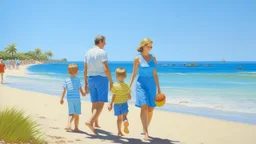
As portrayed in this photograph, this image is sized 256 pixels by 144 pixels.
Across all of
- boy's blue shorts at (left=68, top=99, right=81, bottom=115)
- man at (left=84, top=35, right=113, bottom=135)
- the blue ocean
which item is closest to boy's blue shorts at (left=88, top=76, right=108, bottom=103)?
man at (left=84, top=35, right=113, bottom=135)

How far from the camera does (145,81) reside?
5516 millimetres

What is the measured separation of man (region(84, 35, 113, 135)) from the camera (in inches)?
223

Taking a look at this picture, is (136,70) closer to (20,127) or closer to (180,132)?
(180,132)

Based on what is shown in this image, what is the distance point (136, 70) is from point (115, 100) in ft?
2.04

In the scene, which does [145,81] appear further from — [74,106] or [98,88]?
[74,106]

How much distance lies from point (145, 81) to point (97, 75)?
2.80 feet

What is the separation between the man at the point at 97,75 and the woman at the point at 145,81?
1.76 ft

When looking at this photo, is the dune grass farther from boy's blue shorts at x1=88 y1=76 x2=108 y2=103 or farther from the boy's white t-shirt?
the boy's white t-shirt

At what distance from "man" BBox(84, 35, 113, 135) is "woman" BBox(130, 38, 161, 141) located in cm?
A: 54

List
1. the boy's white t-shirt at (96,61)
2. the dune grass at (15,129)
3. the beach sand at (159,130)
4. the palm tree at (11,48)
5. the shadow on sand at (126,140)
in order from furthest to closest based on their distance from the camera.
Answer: the palm tree at (11,48) < the boy's white t-shirt at (96,61) < the beach sand at (159,130) < the shadow on sand at (126,140) < the dune grass at (15,129)

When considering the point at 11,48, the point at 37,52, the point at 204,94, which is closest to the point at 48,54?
the point at 37,52

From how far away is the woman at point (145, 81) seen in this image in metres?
5.48

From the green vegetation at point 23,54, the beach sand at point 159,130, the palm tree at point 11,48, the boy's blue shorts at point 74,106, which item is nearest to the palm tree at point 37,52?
the green vegetation at point 23,54

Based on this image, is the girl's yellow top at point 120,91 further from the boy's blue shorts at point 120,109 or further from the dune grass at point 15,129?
the dune grass at point 15,129
